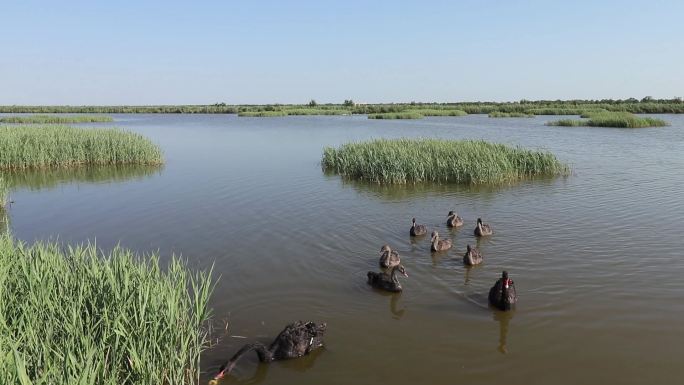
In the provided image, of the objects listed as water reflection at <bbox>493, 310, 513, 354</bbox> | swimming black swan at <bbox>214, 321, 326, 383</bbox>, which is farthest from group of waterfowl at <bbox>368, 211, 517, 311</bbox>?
swimming black swan at <bbox>214, 321, 326, 383</bbox>

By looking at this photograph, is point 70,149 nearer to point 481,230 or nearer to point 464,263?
point 481,230

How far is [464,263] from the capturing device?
33.4 feet

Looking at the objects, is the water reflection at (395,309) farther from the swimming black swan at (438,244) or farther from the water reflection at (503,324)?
the swimming black swan at (438,244)

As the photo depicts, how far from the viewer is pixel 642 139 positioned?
34875mm

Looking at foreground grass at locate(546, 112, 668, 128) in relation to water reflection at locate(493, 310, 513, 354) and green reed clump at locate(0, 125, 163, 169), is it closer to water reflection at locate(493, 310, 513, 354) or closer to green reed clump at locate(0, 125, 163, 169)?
green reed clump at locate(0, 125, 163, 169)

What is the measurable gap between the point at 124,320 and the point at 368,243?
23.3 ft

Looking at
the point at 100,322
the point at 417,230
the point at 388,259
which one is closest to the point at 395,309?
the point at 388,259

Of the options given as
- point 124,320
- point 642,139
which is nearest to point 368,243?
point 124,320

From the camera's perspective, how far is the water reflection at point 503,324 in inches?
268

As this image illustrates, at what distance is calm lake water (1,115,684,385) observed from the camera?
6.53m

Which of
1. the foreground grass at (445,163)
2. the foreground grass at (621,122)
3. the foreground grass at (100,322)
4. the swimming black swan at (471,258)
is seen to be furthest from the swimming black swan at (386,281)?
the foreground grass at (621,122)

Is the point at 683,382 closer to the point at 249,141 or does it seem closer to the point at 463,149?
the point at 463,149

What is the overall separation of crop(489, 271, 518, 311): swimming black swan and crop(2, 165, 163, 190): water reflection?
18.0 m

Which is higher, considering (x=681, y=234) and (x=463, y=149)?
(x=463, y=149)
